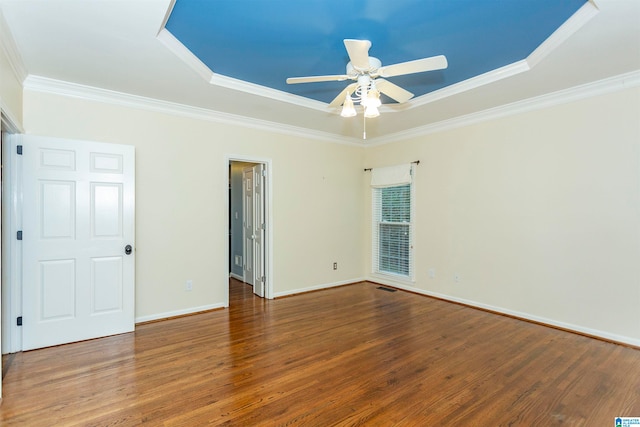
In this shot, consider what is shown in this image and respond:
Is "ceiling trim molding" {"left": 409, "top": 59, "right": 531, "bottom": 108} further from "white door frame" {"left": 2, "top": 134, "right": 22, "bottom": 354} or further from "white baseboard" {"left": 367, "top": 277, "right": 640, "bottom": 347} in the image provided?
"white door frame" {"left": 2, "top": 134, "right": 22, "bottom": 354}

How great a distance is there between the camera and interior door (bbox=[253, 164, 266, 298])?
4883 mm

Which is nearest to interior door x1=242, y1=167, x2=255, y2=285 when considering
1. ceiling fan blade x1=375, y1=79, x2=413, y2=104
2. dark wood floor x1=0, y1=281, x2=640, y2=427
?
dark wood floor x1=0, y1=281, x2=640, y2=427

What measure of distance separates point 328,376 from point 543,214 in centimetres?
306

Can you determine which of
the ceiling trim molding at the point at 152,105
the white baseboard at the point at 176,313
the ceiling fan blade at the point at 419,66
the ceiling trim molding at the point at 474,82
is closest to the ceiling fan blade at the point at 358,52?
the ceiling fan blade at the point at 419,66

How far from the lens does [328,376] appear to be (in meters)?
2.55

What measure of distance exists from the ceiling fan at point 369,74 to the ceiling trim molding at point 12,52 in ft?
6.63

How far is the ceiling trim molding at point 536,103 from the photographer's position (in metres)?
3.14

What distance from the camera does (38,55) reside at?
2.70m

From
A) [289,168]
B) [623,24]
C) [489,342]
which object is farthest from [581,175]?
[289,168]

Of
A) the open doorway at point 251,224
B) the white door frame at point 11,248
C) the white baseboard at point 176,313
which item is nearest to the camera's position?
the white door frame at point 11,248

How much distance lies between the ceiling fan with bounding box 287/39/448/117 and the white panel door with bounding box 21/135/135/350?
2304 mm

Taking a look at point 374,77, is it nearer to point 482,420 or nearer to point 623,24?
point 623,24

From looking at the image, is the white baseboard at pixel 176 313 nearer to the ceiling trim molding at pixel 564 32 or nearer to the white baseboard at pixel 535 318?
the white baseboard at pixel 535 318

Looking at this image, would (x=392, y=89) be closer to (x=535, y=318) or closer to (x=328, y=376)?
(x=328, y=376)
